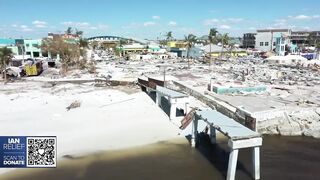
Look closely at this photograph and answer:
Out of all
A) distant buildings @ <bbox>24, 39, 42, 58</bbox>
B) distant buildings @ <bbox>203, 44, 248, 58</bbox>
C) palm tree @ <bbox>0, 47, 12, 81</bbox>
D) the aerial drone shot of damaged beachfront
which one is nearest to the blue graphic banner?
the aerial drone shot of damaged beachfront

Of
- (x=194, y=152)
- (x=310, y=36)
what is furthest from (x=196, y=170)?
(x=310, y=36)

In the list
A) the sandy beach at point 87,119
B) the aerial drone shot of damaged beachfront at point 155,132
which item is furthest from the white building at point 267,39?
the sandy beach at point 87,119

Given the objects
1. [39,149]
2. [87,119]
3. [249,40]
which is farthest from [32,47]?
[249,40]

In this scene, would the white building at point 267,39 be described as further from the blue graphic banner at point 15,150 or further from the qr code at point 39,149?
the blue graphic banner at point 15,150

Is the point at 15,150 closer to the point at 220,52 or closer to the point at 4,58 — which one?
the point at 4,58

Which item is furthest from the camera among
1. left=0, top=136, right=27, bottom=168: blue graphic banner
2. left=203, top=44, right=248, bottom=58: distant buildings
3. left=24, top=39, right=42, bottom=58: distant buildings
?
left=203, top=44, right=248, bottom=58: distant buildings

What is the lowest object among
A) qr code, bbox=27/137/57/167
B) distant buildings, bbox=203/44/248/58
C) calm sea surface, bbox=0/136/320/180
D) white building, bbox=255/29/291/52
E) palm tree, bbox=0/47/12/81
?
calm sea surface, bbox=0/136/320/180

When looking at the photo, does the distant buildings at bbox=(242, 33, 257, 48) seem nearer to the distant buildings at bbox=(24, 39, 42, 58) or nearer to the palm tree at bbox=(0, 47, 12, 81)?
the distant buildings at bbox=(24, 39, 42, 58)

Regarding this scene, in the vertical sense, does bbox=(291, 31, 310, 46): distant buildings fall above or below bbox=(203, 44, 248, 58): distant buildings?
above
